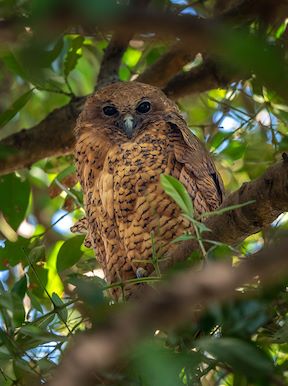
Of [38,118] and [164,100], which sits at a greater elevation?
[164,100]

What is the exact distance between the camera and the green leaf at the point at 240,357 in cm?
114

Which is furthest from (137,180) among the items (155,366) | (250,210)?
(155,366)

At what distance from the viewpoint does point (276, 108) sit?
11.6 feet

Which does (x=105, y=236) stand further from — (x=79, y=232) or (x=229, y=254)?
→ (x=229, y=254)

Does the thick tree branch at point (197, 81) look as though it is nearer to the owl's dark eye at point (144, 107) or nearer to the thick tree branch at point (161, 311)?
the owl's dark eye at point (144, 107)

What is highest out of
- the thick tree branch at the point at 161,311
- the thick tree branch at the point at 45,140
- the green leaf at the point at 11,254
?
the thick tree branch at the point at 161,311

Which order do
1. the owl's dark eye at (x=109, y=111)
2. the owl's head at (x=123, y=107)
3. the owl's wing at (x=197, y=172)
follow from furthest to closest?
the owl's dark eye at (x=109, y=111) < the owl's head at (x=123, y=107) < the owl's wing at (x=197, y=172)

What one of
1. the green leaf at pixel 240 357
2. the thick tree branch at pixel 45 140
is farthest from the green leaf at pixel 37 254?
the green leaf at pixel 240 357

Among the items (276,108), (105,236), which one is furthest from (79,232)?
(276,108)

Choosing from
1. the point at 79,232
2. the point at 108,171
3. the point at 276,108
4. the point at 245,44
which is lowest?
the point at 79,232

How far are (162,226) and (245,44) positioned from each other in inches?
92.4

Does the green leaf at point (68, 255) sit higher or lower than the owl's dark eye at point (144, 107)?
lower

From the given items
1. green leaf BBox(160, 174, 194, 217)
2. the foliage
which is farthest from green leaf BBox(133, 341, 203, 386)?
green leaf BBox(160, 174, 194, 217)

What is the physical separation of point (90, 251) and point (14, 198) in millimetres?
527
